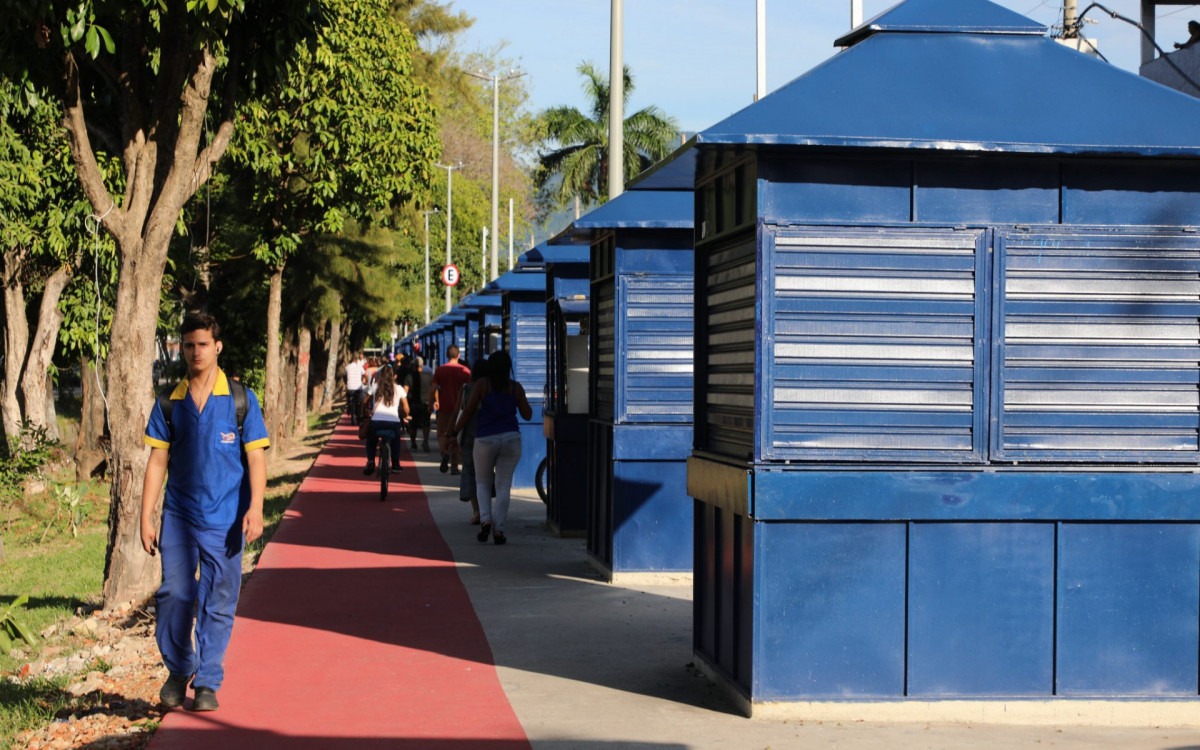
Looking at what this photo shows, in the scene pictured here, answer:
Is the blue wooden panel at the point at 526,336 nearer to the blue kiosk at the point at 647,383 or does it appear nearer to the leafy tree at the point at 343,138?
the leafy tree at the point at 343,138

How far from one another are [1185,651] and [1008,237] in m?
2.16

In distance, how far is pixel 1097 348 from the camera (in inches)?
277

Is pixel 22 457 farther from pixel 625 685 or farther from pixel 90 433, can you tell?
pixel 625 685

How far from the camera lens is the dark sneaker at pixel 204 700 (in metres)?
6.98

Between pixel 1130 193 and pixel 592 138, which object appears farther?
pixel 592 138

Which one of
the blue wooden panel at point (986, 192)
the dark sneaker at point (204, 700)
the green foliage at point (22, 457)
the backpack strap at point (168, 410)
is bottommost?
the dark sneaker at point (204, 700)

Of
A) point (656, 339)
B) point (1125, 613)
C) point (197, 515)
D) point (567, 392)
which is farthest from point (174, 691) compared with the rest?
point (567, 392)

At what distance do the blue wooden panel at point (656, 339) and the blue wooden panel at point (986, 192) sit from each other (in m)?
4.72

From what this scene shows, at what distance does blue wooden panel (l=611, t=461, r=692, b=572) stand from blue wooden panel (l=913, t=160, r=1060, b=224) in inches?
186

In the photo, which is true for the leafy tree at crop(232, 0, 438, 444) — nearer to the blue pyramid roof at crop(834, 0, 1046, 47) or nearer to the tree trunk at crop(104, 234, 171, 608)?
the tree trunk at crop(104, 234, 171, 608)

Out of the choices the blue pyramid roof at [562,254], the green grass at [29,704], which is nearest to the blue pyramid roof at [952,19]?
the green grass at [29,704]

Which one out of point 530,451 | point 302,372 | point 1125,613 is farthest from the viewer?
point 302,372

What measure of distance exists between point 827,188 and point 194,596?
3.67 meters

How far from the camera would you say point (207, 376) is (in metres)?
7.13
